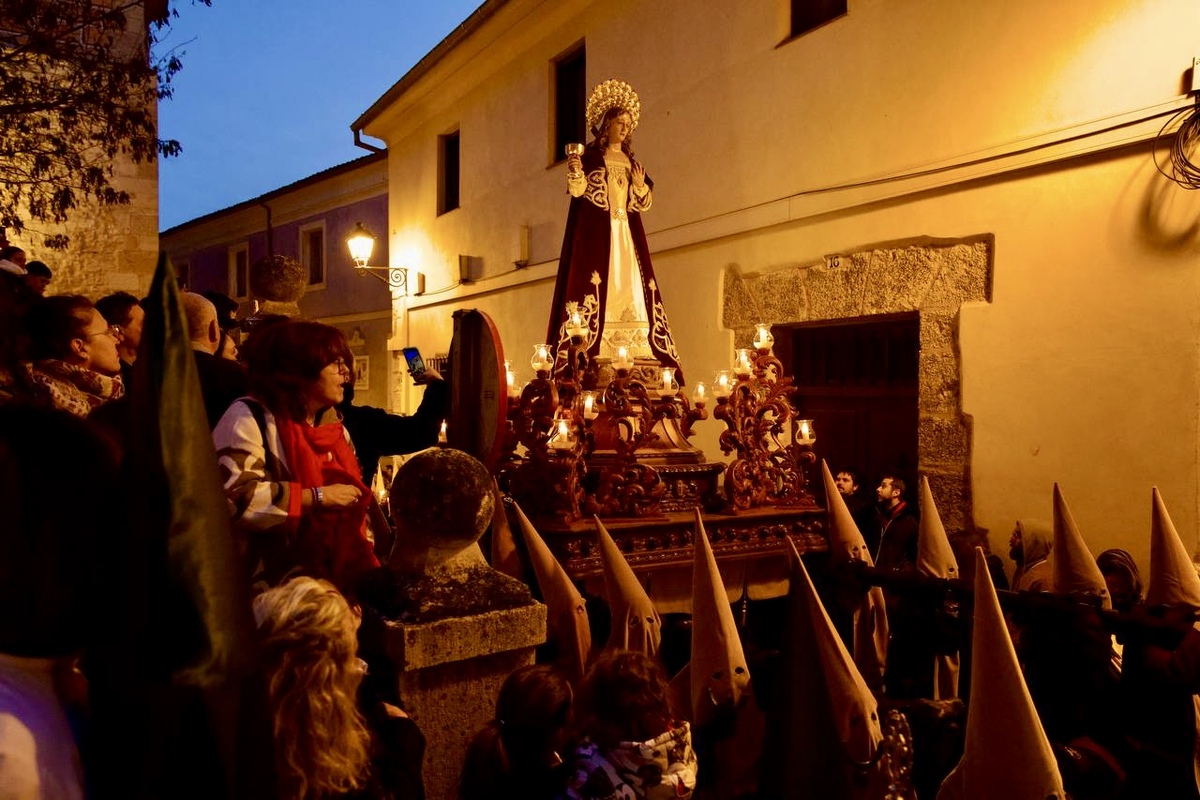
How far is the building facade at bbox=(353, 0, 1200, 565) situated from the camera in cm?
434

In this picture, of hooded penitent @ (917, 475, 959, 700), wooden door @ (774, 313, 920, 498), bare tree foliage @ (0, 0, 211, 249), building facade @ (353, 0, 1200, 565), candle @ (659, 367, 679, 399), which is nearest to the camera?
hooded penitent @ (917, 475, 959, 700)

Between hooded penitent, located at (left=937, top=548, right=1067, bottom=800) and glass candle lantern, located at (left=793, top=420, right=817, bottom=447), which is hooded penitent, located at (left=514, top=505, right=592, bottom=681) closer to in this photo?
hooded penitent, located at (left=937, top=548, right=1067, bottom=800)

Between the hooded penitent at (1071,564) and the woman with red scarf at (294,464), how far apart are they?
7.56ft

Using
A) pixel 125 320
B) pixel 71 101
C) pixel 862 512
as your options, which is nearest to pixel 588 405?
pixel 125 320

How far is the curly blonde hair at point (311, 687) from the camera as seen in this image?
1281 millimetres

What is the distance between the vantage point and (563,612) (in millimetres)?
2832

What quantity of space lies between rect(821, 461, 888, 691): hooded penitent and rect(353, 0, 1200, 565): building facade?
2.18 m

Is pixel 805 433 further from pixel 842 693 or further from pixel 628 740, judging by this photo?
pixel 628 740

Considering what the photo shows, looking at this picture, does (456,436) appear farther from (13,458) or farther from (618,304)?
(13,458)

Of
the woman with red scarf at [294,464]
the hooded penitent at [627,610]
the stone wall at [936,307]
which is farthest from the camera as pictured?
the stone wall at [936,307]

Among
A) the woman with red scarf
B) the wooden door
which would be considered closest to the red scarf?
the woman with red scarf

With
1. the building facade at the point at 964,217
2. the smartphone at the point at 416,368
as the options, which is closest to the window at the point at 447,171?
the building facade at the point at 964,217

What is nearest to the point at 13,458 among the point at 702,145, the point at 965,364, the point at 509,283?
the point at 965,364

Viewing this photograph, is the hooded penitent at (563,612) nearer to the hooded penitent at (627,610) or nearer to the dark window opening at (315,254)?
the hooded penitent at (627,610)
